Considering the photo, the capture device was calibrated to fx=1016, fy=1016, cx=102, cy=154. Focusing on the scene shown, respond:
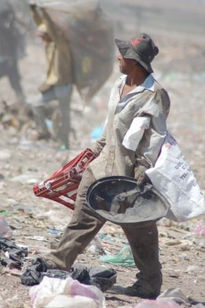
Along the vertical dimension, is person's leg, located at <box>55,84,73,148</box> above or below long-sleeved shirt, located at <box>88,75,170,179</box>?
below

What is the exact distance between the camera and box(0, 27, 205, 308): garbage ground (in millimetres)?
6723

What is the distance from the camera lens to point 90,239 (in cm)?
609

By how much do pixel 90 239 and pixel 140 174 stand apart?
0.51 m

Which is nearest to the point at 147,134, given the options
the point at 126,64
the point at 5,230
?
the point at 126,64

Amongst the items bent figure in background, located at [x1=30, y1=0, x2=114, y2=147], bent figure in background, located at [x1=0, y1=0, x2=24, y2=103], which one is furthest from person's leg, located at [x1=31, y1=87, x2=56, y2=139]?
bent figure in background, located at [x1=0, y1=0, x2=24, y2=103]

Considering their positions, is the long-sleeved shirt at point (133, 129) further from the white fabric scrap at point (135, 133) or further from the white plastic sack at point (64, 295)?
the white plastic sack at point (64, 295)

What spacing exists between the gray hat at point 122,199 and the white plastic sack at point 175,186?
6 cm

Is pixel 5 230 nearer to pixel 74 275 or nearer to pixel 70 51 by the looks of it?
pixel 74 275

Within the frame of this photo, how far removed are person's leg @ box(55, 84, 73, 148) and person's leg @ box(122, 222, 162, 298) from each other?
697 centimetres

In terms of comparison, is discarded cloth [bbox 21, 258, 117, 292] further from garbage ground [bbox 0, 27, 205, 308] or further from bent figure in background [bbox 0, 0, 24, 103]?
bent figure in background [bbox 0, 0, 24, 103]

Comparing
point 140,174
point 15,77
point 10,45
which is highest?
point 140,174

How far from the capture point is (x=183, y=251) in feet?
26.7

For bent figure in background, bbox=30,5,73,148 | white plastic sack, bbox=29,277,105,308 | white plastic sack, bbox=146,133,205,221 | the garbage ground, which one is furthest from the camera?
bent figure in background, bbox=30,5,73,148

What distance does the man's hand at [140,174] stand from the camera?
592 centimetres
